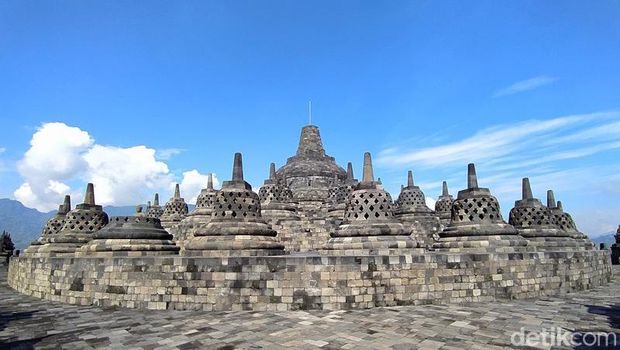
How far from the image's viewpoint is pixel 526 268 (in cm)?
1077

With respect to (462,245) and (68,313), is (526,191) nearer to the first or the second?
(462,245)

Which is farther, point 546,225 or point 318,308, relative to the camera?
point 546,225

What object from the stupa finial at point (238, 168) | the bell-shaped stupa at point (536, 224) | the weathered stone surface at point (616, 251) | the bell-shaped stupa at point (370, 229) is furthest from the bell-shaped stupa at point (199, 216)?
the weathered stone surface at point (616, 251)

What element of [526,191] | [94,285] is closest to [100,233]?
[94,285]

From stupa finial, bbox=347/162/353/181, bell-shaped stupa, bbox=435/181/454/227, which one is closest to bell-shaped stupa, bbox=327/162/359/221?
stupa finial, bbox=347/162/353/181

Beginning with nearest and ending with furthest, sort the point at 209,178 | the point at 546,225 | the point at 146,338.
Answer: the point at 146,338
the point at 546,225
the point at 209,178

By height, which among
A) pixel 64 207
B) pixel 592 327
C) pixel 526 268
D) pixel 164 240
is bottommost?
pixel 592 327

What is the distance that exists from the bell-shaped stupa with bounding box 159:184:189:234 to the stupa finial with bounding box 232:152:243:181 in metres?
14.8

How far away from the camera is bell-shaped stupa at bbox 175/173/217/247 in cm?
2014

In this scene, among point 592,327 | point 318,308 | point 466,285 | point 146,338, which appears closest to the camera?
point 146,338

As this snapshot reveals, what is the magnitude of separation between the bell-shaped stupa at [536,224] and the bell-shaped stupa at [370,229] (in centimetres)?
679

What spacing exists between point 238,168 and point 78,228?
7.65 metres

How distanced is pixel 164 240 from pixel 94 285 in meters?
3.15

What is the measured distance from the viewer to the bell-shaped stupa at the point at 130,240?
40.6 feet
